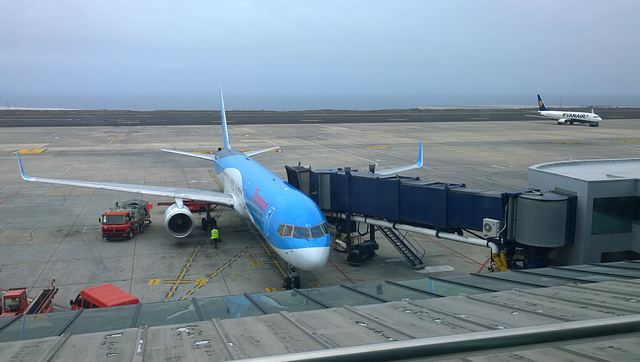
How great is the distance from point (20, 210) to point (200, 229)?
47.2ft

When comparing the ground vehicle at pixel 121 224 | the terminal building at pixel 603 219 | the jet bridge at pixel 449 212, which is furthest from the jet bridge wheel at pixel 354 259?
the ground vehicle at pixel 121 224

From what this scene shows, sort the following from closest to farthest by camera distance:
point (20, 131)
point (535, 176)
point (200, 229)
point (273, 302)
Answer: point (273, 302)
point (535, 176)
point (200, 229)
point (20, 131)

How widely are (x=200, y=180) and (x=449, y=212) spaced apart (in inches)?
1214

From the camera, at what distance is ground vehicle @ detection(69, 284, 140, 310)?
18.5 metres

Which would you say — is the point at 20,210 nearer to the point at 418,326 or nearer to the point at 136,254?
the point at 136,254

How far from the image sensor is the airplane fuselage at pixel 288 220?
68.7 ft

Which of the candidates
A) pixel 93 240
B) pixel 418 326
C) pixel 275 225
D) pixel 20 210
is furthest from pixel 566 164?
pixel 20 210

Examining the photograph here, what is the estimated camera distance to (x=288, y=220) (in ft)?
71.7

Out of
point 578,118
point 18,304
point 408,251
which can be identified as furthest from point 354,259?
point 578,118

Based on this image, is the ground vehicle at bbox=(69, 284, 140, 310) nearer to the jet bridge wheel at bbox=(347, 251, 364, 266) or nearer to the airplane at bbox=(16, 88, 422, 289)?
the airplane at bbox=(16, 88, 422, 289)

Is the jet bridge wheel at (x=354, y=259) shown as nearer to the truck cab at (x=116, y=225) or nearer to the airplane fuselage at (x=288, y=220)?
the airplane fuselage at (x=288, y=220)

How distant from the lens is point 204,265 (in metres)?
25.8

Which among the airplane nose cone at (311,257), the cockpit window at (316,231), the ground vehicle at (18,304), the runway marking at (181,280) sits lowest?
the runway marking at (181,280)

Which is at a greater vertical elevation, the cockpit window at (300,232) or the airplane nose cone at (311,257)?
the cockpit window at (300,232)
